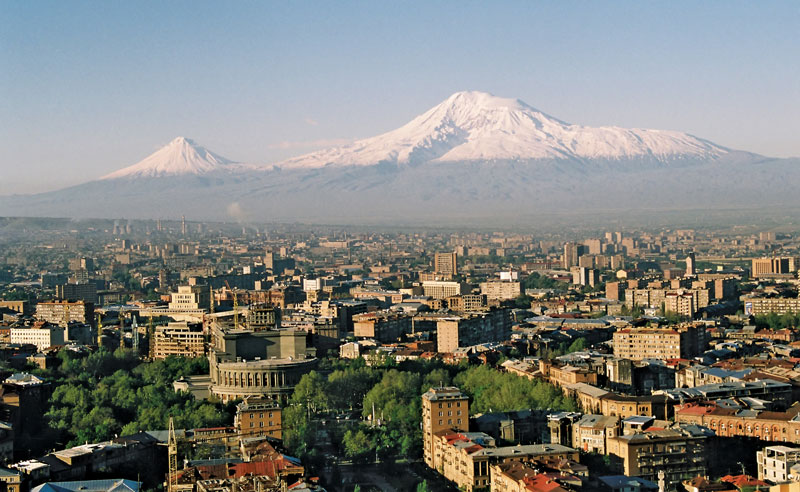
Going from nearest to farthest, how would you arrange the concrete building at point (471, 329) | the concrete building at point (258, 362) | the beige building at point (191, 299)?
the concrete building at point (258, 362)
the concrete building at point (471, 329)
the beige building at point (191, 299)

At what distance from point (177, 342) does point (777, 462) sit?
20.8 meters

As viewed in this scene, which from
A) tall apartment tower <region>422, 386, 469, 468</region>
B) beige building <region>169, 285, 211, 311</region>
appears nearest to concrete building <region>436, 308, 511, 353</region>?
beige building <region>169, 285, 211, 311</region>

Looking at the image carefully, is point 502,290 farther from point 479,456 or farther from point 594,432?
point 479,456

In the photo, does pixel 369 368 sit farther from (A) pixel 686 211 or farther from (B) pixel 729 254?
(A) pixel 686 211

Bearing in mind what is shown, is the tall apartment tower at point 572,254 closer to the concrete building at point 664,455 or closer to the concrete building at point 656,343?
the concrete building at point 656,343

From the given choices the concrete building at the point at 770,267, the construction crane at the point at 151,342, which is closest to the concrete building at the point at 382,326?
the construction crane at the point at 151,342

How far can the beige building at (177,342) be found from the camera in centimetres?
3700

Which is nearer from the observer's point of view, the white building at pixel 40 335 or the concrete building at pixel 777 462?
the concrete building at pixel 777 462

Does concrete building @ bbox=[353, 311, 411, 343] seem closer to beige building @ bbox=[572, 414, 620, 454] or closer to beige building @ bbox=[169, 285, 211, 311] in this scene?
beige building @ bbox=[169, 285, 211, 311]

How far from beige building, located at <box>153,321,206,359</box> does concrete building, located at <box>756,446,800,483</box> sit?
19.3 metres

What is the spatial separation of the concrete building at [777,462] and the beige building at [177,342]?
1928cm

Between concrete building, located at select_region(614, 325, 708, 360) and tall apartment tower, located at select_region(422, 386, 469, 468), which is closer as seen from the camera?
tall apartment tower, located at select_region(422, 386, 469, 468)

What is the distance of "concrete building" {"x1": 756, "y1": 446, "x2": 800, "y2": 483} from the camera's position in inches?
798

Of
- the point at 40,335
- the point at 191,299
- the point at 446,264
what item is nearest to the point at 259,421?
the point at 40,335
